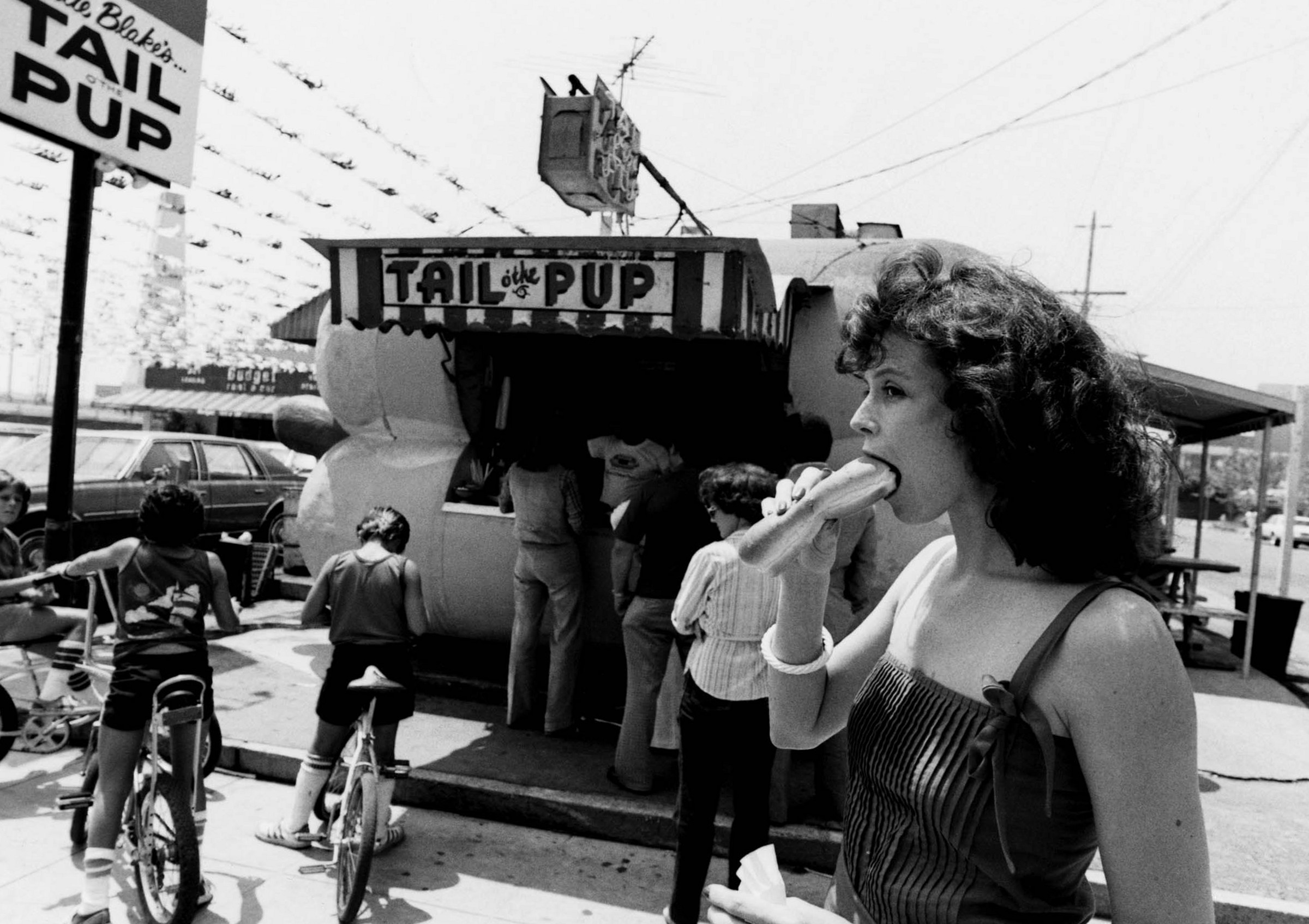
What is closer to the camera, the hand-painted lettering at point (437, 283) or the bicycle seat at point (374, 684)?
the bicycle seat at point (374, 684)

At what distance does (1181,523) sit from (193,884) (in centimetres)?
5827

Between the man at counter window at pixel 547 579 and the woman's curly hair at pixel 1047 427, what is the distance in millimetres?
4979

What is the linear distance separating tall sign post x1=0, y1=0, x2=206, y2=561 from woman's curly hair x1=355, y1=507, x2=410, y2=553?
2.01 m

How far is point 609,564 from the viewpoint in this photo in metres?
6.84

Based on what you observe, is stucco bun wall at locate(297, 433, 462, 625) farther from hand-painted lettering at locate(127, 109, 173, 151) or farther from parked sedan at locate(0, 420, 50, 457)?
parked sedan at locate(0, 420, 50, 457)

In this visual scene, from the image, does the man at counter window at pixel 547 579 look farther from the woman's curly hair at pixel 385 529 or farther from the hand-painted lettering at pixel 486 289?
the woman's curly hair at pixel 385 529

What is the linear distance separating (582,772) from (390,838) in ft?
4.03

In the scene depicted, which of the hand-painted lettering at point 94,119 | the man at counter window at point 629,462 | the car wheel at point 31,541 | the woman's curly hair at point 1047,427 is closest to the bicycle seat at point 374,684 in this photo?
the man at counter window at point 629,462

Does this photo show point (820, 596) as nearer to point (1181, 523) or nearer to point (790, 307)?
point (790, 307)

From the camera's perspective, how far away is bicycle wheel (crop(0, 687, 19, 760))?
5465mm

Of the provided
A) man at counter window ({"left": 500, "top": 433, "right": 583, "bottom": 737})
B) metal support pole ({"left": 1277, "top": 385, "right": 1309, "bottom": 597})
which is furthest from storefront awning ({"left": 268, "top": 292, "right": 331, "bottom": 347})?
metal support pole ({"left": 1277, "top": 385, "right": 1309, "bottom": 597})

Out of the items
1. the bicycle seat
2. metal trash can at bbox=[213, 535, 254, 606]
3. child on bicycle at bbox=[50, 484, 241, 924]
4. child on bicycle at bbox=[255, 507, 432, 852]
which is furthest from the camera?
metal trash can at bbox=[213, 535, 254, 606]

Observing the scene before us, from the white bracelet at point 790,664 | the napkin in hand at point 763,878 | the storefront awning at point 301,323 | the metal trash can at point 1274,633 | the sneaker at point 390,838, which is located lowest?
the sneaker at point 390,838

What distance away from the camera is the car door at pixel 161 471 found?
10008mm
